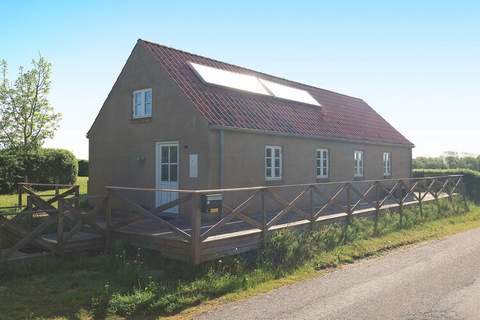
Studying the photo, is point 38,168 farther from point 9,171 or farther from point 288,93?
point 288,93

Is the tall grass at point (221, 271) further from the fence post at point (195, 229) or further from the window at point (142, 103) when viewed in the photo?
the window at point (142, 103)

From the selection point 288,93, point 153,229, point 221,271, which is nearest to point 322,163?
point 288,93

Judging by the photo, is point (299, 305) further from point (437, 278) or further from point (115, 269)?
point (115, 269)

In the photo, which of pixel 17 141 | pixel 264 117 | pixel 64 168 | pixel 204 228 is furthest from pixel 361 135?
pixel 17 141

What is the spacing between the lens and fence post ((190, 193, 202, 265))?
26.1 ft

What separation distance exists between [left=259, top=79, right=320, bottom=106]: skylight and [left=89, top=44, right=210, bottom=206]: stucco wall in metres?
5.17

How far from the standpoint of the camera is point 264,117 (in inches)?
570

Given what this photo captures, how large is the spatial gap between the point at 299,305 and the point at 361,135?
14.5 m

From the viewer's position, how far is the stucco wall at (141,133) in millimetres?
12531

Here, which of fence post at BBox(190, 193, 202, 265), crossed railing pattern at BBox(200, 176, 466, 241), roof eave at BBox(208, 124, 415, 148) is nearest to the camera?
fence post at BBox(190, 193, 202, 265)

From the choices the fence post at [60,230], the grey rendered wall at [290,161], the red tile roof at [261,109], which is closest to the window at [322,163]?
the grey rendered wall at [290,161]

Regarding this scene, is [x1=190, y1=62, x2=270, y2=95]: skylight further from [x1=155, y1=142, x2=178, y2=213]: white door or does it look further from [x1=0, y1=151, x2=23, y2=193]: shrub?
[x1=0, y1=151, x2=23, y2=193]: shrub

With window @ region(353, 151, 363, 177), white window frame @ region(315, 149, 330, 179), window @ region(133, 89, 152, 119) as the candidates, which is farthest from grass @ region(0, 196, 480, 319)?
window @ region(353, 151, 363, 177)

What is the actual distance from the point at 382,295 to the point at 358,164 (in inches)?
511
